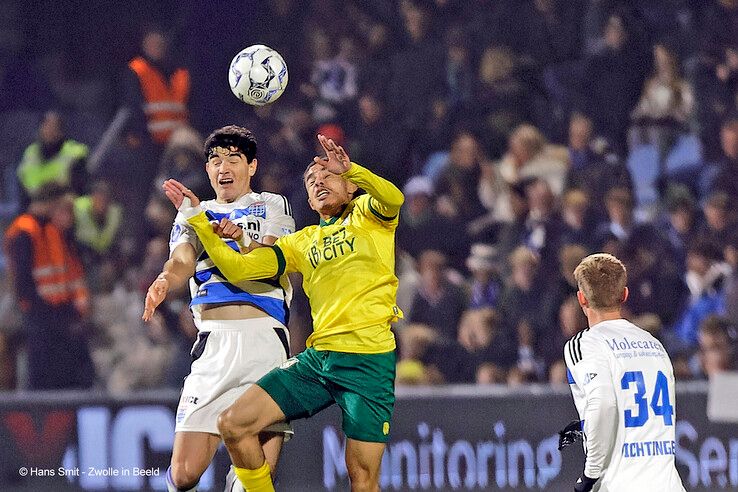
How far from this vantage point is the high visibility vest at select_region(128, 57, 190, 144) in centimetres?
983

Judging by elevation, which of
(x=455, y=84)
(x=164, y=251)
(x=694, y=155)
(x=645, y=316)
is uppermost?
(x=455, y=84)

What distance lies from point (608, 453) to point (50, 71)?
24.7ft

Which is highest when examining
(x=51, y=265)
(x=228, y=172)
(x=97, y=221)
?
(x=97, y=221)

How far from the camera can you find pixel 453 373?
8.62m

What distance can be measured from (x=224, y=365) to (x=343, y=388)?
24.2 inches

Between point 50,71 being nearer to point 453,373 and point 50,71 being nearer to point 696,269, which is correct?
point 453,373

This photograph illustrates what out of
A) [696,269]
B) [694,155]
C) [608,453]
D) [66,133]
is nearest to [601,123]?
[694,155]

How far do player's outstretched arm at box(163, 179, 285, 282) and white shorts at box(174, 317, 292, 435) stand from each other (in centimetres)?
33

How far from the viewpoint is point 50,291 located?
30.3 feet

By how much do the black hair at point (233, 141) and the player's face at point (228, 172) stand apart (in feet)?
0.07

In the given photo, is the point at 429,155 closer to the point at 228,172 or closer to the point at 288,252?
the point at 228,172

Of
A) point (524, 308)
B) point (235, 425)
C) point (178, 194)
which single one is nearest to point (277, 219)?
point (178, 194)

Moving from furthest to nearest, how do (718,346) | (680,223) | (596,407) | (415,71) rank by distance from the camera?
(415,71), (680,223), (718,346), (596,407)

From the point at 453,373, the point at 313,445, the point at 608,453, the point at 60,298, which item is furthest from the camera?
the point at 60,298
